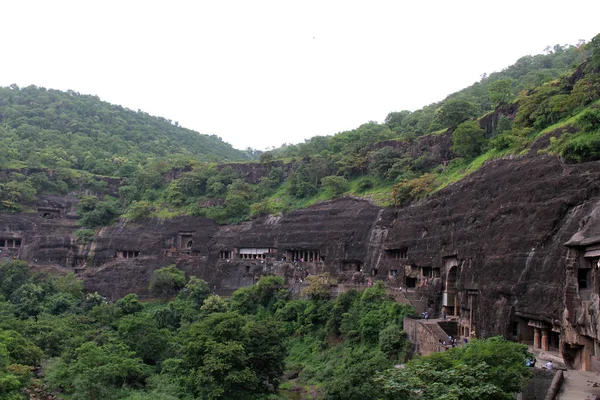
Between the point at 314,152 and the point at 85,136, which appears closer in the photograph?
the point at 314,152

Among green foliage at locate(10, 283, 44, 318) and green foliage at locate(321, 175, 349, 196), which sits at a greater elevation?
green foliage at locate(321, 175, 349, 196)

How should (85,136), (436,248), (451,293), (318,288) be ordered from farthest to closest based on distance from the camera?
(85,136), (318,288), (436,248), (451,293)

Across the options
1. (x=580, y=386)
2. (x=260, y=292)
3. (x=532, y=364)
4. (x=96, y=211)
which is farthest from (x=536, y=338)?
(x=96, y=211)

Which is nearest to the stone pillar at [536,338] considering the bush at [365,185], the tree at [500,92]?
the tree at [500,92]

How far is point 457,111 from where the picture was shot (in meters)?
46.7

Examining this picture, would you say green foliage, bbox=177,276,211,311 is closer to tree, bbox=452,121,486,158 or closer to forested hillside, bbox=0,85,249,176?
tree, bbox=452,121,486,158

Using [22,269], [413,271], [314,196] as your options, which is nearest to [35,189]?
[22,269]

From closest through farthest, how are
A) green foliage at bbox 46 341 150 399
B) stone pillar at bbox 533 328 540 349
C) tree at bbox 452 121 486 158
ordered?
stone pillar at bbox 533 328 540 349, green foliage at bbox 46 341 150 399, tree at bbox 452 121 486 158

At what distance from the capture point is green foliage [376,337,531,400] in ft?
47.6

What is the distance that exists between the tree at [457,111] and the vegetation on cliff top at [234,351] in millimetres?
20068

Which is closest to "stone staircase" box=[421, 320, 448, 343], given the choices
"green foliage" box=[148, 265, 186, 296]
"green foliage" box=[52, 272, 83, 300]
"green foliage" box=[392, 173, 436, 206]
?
"green foliage" box=[392, 173, 436, 206]

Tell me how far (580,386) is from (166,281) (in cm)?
3606

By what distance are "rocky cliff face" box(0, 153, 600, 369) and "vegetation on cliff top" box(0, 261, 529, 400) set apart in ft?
11.3

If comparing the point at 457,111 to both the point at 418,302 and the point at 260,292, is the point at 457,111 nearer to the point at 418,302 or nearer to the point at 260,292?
the point at 418,302
